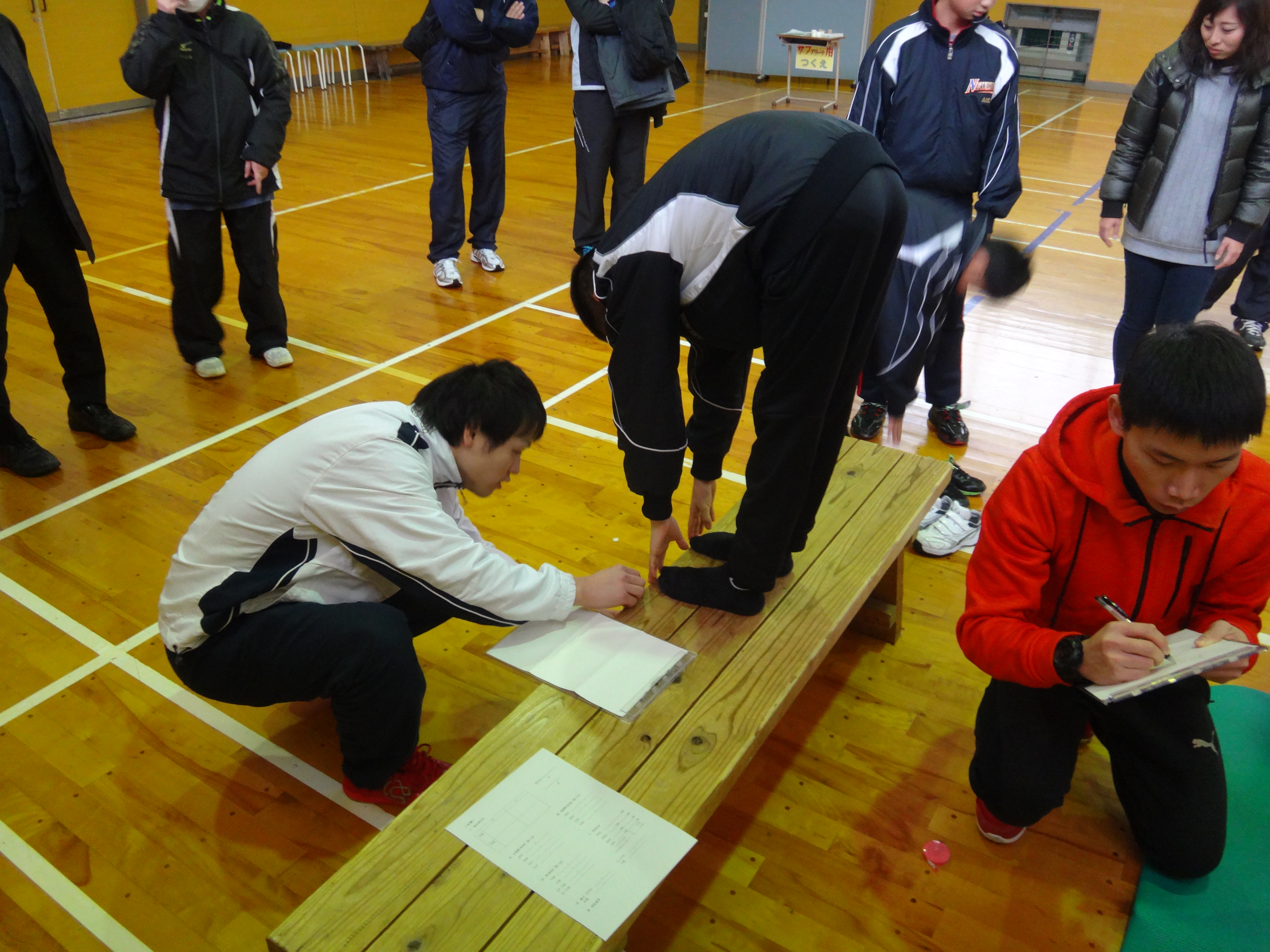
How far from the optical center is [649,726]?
1.51 metres

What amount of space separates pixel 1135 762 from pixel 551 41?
1270 cm

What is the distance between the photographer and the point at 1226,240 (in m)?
2.75

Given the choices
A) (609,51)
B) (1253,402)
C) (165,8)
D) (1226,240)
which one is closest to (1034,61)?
(609,51)

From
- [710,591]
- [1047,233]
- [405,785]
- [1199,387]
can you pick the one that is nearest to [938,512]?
[710,591]

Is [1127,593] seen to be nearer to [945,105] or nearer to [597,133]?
[945,105]

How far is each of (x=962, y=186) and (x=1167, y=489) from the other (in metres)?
1.65

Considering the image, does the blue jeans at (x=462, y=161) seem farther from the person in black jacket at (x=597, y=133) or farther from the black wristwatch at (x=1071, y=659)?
the black wristwatch at (x=1071, y=659)

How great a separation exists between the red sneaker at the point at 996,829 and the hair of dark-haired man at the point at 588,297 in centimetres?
115

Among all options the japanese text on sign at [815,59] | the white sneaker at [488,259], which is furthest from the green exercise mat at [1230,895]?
the japanese text on sign at [815,59]

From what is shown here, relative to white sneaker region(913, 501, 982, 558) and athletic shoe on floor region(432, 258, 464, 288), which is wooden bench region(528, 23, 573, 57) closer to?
athletic shoe on floor region(432, 258, 464, 288)

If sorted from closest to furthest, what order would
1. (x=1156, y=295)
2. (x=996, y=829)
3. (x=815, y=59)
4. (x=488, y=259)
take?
1. (x=996, y=829)
2. (x=1156, y=295)
3. (x=488, y=259)
4. (x=815, y=59)

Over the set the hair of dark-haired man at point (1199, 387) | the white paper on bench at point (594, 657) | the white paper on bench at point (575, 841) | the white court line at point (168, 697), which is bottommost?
→ the white court line at point (168, 697)

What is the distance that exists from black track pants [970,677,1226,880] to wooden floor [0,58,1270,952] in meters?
0.11

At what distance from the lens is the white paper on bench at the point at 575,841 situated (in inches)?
48.3
